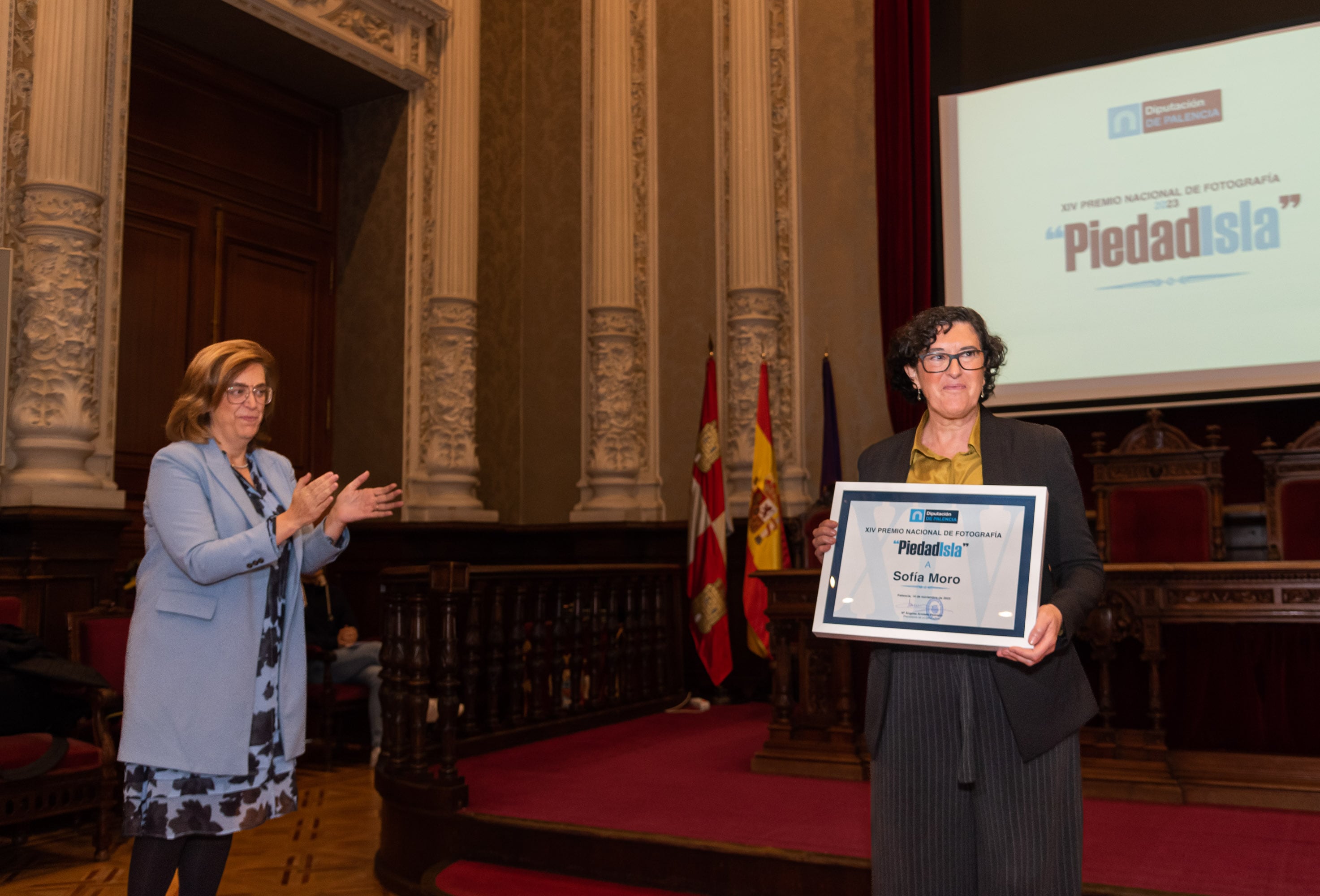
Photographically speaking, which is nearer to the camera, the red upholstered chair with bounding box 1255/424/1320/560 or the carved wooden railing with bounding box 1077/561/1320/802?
the carved wooden railing with bounding box 1077/561/1320/802

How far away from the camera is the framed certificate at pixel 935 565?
1592 millimetres

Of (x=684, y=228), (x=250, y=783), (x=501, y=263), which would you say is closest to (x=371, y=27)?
(x=501, y=263)

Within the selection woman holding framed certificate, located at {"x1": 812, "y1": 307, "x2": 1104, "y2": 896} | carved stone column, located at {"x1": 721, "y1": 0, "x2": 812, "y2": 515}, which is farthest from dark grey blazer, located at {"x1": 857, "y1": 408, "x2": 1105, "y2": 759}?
carved stone column, located at {"x1": 721, "y1": 0, "x2": 812, "y2": 515}

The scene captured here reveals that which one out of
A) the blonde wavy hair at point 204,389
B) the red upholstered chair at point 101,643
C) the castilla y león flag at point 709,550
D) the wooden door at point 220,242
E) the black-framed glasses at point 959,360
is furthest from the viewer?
the wooden door at point 220,242

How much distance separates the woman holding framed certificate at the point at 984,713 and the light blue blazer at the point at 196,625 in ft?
3.92

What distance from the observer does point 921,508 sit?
171 cm

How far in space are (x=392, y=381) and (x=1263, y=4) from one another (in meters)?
5.46

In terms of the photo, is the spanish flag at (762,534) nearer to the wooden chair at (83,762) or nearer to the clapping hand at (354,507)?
the wooden chair at (83,762)

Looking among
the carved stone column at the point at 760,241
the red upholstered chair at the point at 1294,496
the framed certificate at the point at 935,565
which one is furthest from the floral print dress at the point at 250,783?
the red upholstered chair at the point at 1294,496

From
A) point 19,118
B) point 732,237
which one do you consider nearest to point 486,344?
point 732,237

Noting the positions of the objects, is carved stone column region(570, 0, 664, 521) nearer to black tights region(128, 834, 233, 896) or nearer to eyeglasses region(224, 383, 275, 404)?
eyeglasses region(224, 383, 275, 404)

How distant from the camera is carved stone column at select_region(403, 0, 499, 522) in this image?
270 inches

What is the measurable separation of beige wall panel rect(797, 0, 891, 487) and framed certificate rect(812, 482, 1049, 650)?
4980 mm

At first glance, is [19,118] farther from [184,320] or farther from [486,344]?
[486,344]
